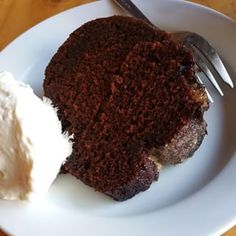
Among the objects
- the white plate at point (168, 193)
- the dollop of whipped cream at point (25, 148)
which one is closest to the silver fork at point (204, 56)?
the white plate at point (168, 193)

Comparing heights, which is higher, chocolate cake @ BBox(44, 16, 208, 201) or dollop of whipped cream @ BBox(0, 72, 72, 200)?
chocolate cake @ BBox(44, 16, 208, 201)

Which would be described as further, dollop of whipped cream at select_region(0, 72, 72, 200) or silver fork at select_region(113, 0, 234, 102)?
silver fork at select_region(113, 0, 234, 102)

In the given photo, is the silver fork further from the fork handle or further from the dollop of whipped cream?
the dollop of whipped cream

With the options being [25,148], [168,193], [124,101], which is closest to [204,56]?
[124,101]

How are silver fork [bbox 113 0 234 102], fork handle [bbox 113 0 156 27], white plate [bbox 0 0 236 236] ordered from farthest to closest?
fork handle [bbox 113 0 156 27] → silver fork [bbox 113 0 234 102] → white plate [bbox 0 0 236 236]

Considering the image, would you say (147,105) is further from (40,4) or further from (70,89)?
(40,4)

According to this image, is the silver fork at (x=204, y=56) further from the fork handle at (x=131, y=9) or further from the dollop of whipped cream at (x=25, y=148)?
the dollop of whipped cream at (x=25, y=148)

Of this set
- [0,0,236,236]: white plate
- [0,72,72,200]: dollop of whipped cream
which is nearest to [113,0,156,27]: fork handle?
[0,0,236,236]: white plate
